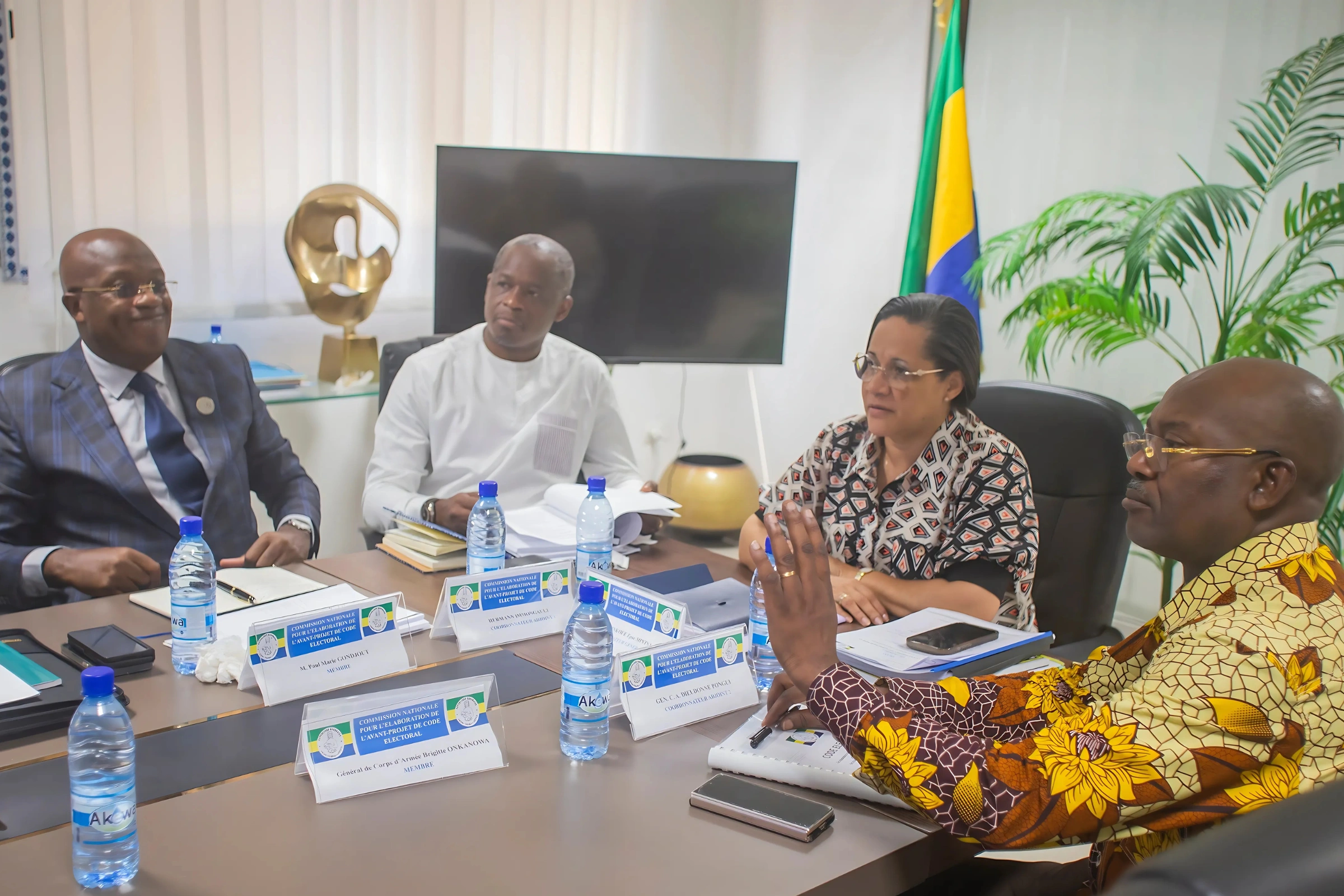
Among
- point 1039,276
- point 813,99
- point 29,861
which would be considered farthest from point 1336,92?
point 29,861

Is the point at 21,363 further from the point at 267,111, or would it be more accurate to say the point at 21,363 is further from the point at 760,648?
the point at 760,648

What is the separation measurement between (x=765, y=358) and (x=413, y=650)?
252 cm

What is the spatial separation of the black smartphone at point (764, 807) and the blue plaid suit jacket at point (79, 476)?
4.44 feet

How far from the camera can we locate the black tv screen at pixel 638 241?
11.1 ft

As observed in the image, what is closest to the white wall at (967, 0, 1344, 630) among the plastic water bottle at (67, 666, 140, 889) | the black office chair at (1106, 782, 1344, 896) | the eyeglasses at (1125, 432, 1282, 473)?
the eyeglasses at (1125, 432, 1282, 473)

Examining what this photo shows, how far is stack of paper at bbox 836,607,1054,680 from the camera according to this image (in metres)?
1.57

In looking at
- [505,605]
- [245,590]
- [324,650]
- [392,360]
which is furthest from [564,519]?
[392,360]

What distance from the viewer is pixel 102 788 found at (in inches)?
38.5

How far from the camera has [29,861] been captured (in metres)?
1.01

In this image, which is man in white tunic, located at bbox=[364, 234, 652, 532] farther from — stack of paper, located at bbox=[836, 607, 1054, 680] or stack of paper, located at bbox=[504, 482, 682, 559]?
stack of paper, located at bbox=[836, 607, 1054, 680]

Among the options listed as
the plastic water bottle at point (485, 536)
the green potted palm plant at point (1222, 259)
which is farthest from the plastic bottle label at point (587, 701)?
the green potted palm plant at point (1222, 259)

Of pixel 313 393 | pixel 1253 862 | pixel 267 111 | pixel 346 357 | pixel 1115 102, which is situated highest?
pixel 1115 102

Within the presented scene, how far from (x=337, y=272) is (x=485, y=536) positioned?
1734mm

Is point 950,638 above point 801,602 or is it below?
below
